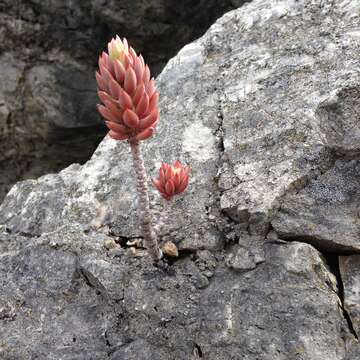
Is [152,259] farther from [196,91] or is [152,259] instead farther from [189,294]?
[196,91]

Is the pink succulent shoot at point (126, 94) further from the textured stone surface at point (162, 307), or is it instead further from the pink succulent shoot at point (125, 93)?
the textured stone surface at point (162, 307)

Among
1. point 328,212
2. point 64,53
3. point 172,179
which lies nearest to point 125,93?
point 172,179

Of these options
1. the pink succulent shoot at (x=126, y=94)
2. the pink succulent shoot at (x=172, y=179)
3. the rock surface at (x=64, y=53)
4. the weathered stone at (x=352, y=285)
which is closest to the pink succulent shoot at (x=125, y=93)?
the pink succulent shoot at (x=126, y=94)

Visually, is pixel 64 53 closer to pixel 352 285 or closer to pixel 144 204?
pixel 144 204

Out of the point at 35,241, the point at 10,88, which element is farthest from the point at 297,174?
the point at 10,88

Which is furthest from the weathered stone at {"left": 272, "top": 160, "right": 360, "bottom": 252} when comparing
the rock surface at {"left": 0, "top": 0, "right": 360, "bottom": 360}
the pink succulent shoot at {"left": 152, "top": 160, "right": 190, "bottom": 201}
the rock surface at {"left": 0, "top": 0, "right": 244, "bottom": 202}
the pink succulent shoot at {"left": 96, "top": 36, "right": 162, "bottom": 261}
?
the rock surface at {"left": 0, "top": 0, "right": 244, "bottom": 202}

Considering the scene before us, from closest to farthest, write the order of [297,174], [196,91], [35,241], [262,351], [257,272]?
[262,351] → [257,272] → [297,174] → [35,241] → [196,91]
